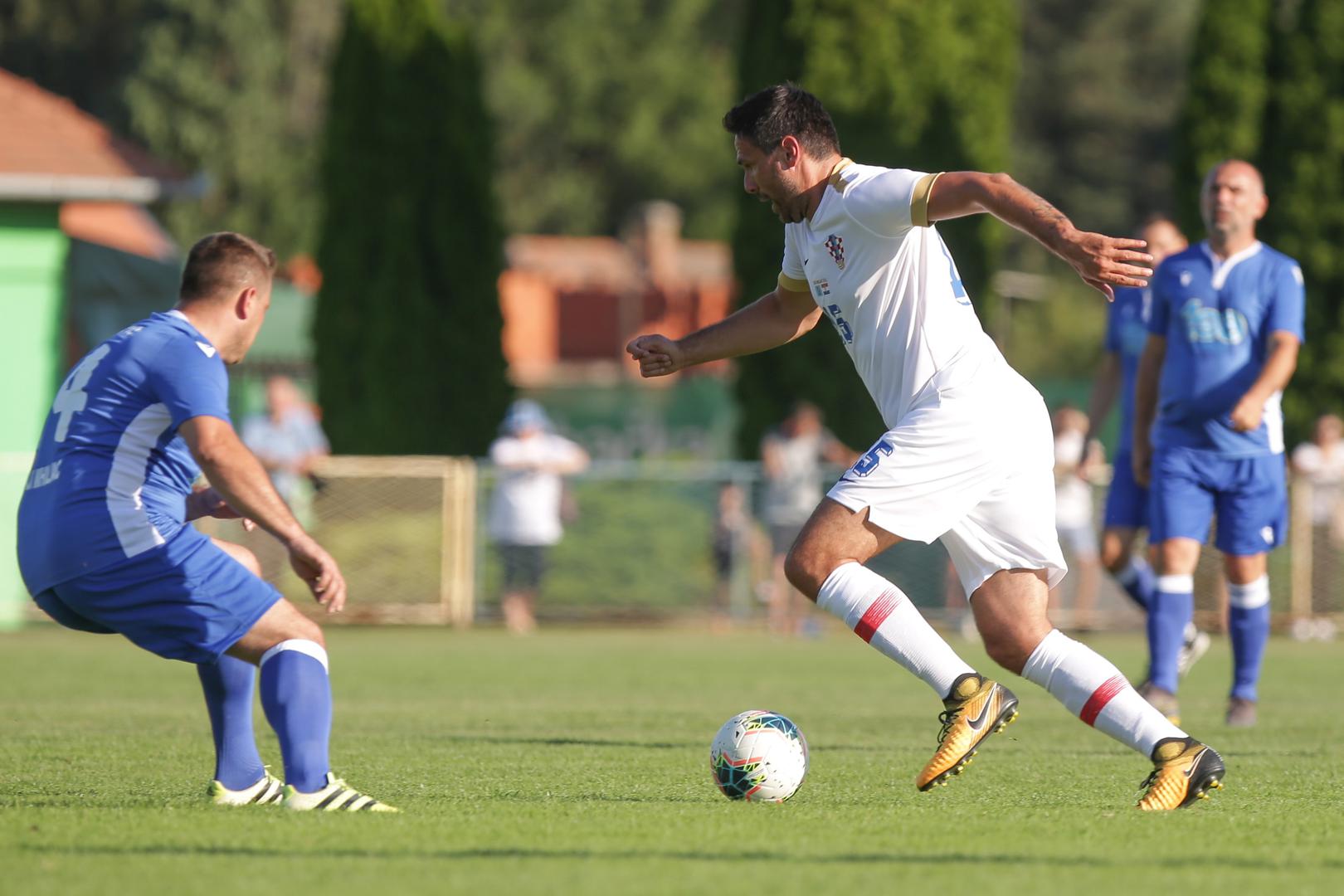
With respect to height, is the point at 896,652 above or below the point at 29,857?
above

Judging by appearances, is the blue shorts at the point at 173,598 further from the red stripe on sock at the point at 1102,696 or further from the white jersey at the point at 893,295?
the red stripe on sock at the point at 1102,696

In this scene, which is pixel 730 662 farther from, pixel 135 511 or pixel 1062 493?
pixel 135 511

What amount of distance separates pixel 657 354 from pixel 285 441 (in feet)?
41.8

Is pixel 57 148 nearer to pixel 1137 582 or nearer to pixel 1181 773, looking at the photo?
pixel 1137 582

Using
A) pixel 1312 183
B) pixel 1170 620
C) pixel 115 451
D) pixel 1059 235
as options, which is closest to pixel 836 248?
pixel 1059 235

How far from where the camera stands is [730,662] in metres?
14.9

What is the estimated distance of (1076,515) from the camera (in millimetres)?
19156

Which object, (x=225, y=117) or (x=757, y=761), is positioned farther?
(x=225, y=117)

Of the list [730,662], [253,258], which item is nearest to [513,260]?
[730,662]

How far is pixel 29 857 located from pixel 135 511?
111 cm

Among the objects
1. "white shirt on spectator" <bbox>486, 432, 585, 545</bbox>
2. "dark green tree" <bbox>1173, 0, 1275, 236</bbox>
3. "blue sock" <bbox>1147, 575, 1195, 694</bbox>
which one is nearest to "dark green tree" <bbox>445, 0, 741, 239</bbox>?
"dark green tree" <bbox>1173, 0, 1275, 236</bbox>

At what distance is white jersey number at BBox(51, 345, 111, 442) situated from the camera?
582 centimetres

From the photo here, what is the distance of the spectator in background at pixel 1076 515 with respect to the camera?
1883 cm

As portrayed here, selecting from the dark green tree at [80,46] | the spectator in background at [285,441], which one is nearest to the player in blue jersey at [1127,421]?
the spectator in background at [285,441]
